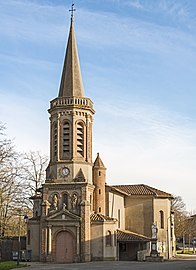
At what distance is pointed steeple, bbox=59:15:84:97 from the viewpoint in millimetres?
57875

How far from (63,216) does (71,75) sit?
16.6 meters

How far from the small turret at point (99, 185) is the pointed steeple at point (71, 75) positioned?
8.50 metres

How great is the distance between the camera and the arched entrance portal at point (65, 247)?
52781 millimetres

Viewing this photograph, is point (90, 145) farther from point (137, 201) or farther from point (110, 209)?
point (137, 201)

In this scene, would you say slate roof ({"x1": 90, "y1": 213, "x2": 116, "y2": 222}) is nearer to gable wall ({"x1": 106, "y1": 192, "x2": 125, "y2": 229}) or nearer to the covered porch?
gable wall ({"x1": 106, "y1": 192, "x2": 125, "y2": 229})


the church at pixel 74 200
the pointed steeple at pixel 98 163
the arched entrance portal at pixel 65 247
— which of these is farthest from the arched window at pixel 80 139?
the arched entrance portal at pixel 65 247

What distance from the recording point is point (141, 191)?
6706cm

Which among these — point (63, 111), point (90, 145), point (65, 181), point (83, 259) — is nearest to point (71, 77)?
point (63, 111)

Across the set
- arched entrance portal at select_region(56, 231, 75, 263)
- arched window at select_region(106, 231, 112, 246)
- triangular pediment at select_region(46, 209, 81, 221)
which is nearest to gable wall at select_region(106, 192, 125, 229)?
arched window at select_region(106, 231, 112, 246)

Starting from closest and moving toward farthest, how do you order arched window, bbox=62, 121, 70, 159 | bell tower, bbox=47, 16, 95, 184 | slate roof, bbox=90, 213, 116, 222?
slate roof, bbox=90, 213, 116, 222
bell tower, bbox=47, 16, 95, 184
arched window, bbox=62, 121, 70, 159

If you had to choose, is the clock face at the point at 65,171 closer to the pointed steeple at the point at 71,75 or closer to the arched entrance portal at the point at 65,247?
the arched entrance portal at the point at 65,247

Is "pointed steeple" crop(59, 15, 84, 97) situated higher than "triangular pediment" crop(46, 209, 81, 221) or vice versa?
"pointed steeple" crop(59, 15, 84, 97)

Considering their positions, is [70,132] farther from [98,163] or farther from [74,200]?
[74,200]

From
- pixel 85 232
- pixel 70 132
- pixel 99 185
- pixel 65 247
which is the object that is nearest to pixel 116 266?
pixel 85 232
